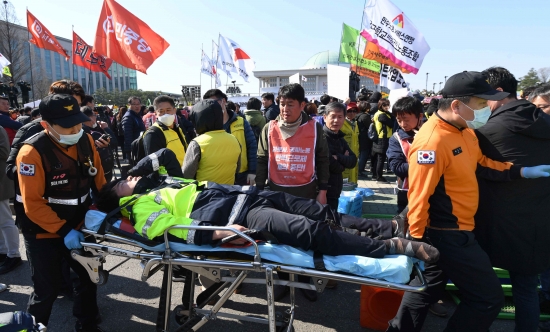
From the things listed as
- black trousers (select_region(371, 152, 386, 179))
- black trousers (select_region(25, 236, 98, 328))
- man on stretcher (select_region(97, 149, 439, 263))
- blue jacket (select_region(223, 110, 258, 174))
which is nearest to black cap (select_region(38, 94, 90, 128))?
man on stretcher (select_region(97, 149, 439, 263))

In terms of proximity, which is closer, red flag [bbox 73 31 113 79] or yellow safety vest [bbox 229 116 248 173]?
yellow safety vest [bbox 229 116 248 173]

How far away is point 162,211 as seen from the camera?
8.18 feet

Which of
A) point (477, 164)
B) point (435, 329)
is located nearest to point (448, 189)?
point (477, 164)

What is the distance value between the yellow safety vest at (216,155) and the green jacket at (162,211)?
74 centimetres

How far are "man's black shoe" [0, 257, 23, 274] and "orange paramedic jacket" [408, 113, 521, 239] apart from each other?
14.4 ft

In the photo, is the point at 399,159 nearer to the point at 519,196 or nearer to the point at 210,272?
the point at 519,196

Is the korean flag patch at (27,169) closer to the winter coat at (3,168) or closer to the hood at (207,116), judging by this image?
the hood at (207,116)

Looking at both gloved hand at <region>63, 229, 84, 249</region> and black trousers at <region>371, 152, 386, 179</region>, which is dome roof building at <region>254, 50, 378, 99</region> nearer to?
black trousers at <region>371, 152, 386, 179</region>

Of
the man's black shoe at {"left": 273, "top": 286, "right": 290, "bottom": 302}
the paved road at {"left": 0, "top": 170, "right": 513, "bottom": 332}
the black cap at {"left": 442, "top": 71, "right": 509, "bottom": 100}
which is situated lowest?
the paved road at {"left": 0, "top": 170, "right": 513, "bottom": 332}

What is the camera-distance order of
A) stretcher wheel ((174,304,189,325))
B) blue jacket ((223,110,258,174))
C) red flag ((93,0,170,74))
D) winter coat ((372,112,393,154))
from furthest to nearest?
winter coat ((372,112,393,154)) < red flag ((93,0,170,74)) < blue jacket ((223,110,258,174)) < stretcher wheel ((174,304,189,325))

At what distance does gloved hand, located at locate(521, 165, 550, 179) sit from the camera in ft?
7.03

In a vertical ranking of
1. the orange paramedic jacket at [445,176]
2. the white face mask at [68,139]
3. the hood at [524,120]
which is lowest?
the orange paramedic jacket at [445,176]

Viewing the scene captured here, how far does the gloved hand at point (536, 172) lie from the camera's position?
7.03 feet

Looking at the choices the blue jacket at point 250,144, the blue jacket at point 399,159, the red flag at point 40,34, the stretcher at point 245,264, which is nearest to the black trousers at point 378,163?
the blue jacket at point 250,144
